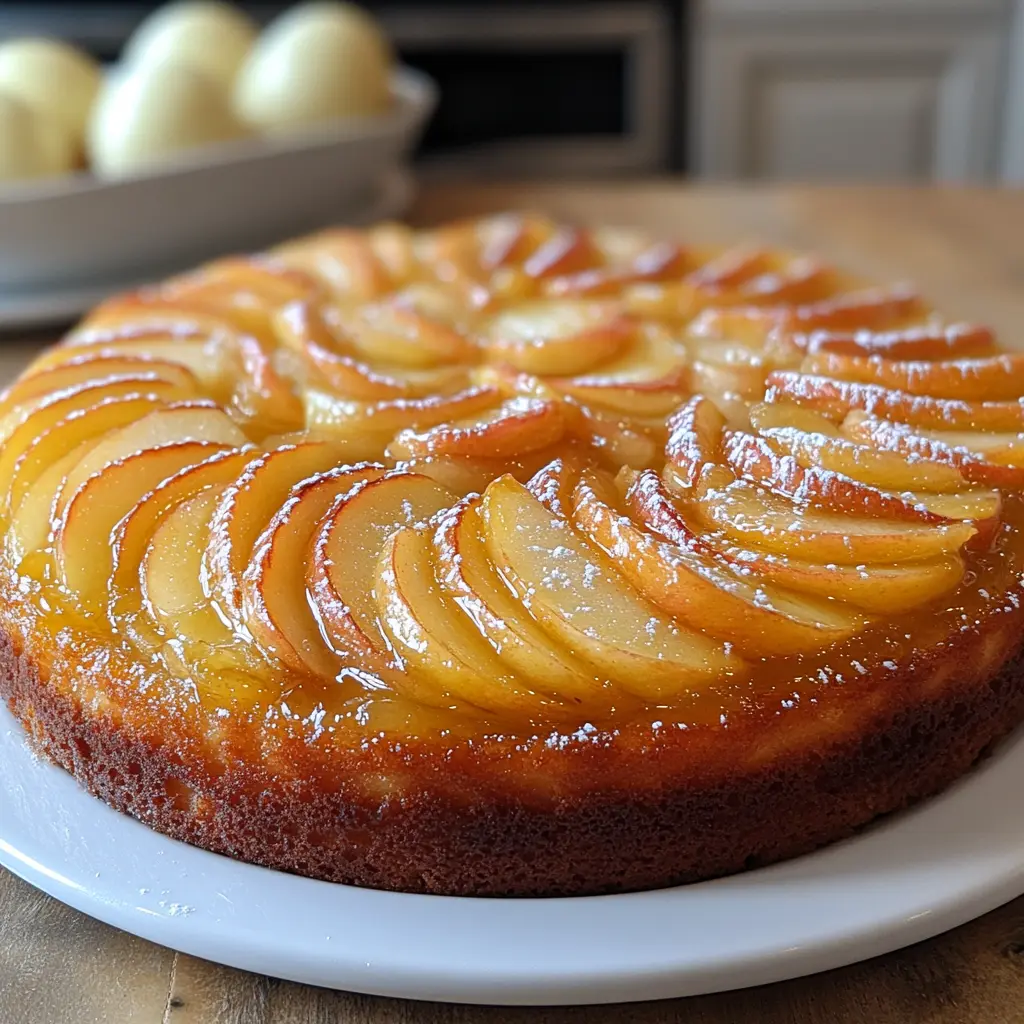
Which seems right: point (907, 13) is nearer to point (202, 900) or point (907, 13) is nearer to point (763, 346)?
point (763, 346)

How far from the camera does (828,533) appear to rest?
3.74 feet

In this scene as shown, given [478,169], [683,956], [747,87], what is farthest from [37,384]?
[747,87]

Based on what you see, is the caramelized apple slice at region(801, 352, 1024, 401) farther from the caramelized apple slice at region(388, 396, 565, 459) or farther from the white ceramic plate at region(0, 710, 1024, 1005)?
the white ceramic plate at region(0, 710, 1024, 1005)

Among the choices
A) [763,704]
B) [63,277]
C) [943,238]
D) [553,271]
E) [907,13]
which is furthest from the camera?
[907,13]

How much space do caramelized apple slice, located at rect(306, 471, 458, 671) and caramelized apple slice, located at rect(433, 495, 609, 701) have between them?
7 centimetres

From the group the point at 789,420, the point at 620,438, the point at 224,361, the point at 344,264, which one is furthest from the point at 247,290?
the point at 789,420

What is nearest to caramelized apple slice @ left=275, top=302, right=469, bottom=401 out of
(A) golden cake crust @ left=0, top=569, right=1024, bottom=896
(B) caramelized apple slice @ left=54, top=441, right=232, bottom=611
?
(B) caramelized apple slice @ left=54, top=441, right=232, bottom=611

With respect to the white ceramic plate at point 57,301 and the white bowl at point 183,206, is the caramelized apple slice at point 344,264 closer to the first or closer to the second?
the white bowl at point 183,206

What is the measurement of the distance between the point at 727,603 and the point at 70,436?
814mm

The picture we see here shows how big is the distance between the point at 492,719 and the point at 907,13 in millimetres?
4182

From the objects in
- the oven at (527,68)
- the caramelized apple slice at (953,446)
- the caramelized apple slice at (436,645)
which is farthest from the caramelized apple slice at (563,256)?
the oven at (527,68)

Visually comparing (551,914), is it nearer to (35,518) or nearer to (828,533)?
(828,533)

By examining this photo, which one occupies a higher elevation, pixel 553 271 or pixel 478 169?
pixel 553 271

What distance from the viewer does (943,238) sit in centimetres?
275
